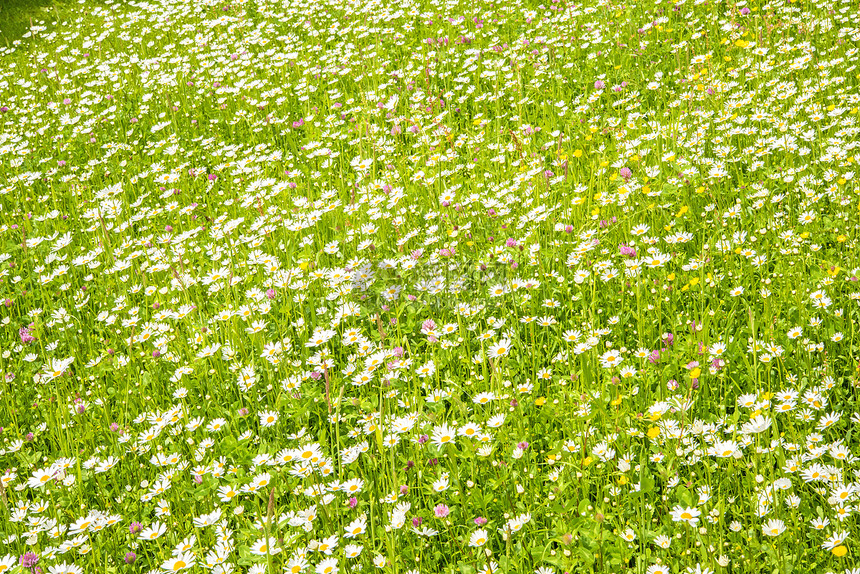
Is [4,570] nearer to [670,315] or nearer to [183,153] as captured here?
[670,315]

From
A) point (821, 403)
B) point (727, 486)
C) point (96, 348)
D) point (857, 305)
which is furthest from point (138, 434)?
point (857, 305)

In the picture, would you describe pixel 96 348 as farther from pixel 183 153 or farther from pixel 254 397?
pixel 183 153

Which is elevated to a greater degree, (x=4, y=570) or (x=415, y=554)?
(x=4, y=570)

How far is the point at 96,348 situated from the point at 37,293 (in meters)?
1.00

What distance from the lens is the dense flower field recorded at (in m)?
2.19

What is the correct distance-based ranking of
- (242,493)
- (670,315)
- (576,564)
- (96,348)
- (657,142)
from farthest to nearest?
(657,142)
(96,348)
(670,315)
(242,493)
(576,564)

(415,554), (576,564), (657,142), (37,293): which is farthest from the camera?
(37,293)

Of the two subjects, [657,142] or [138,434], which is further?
[657,142]

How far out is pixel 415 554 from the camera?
2.23 m

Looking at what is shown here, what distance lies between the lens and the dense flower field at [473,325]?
2.19 meters

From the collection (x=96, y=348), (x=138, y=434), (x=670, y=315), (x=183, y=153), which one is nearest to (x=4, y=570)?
(x=138, y=434)

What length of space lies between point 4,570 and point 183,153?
430cm

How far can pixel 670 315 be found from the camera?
118 inches

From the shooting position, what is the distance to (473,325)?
3059 mm
